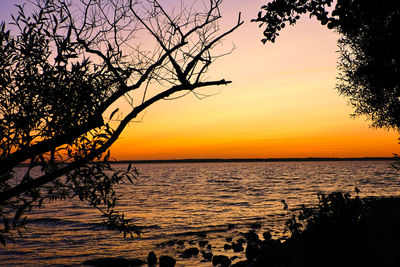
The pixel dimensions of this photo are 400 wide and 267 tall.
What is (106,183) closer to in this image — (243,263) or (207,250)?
(243,263)

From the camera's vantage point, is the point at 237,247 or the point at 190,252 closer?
the point at 190,252

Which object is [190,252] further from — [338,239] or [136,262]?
[338,239]

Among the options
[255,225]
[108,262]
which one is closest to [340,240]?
[108,262]

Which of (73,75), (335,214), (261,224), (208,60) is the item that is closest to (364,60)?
(261,224)

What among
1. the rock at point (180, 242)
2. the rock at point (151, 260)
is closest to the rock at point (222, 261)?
the rock at point (151, 260)

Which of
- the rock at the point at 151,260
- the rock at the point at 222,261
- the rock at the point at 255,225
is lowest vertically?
the rock at the point at 255,225


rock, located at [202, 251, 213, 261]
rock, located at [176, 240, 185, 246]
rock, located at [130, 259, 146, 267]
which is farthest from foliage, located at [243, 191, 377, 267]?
rock, located at [176, 240, 185, 246]

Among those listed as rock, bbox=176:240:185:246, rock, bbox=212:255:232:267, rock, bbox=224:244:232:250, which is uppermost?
rock, bbox=212:255:232:267

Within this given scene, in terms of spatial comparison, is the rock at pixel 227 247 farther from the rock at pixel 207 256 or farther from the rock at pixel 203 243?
the rock at pixel 203 243

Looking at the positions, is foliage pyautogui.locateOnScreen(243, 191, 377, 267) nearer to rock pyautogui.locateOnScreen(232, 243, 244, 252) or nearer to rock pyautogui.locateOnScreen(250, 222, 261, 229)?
rock pyautogui.locateOnScreen(232, 243, 244, 252)

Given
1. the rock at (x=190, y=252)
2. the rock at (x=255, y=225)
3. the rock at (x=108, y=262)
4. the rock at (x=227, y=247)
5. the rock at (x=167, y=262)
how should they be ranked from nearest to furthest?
the rock at (x=167, y=262) < the rock at (x=108, y=262) < the rock at (x=190, y=252) < the rock at (x=227, y=247) < the rock at (x=255, y=225)

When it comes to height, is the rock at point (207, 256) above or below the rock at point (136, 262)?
above

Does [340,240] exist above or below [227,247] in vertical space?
above

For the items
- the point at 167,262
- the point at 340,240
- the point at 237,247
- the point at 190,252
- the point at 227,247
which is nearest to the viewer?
the point at 340,240
